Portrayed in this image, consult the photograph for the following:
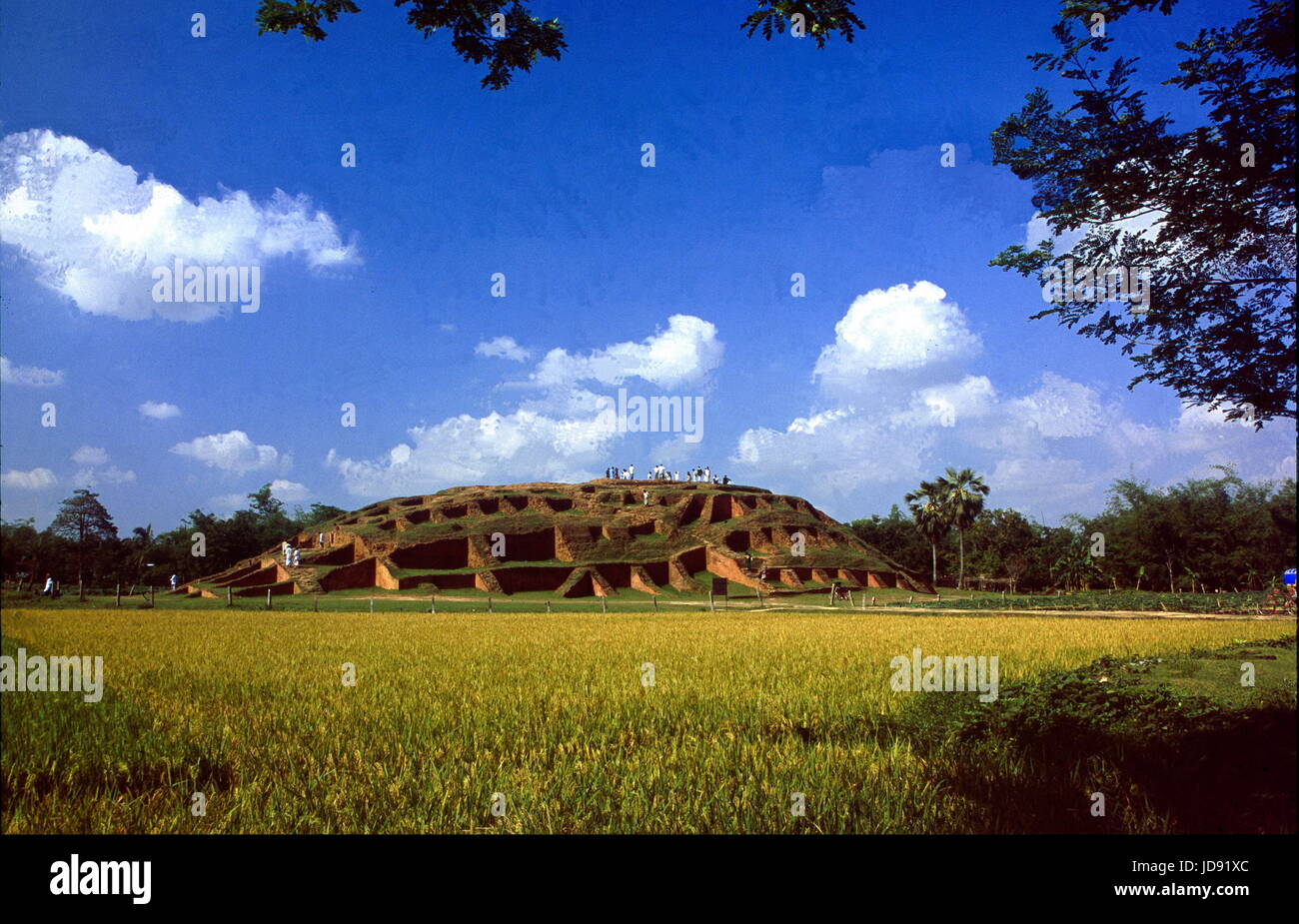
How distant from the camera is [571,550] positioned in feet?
228

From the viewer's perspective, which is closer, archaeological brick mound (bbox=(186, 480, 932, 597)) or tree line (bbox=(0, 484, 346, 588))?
tree line (bbox=(0, 484, 346, 588))

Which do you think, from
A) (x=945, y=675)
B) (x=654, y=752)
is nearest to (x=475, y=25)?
(x=654, y=752)

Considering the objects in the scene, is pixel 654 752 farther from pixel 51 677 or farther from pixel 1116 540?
pixel 1116 540

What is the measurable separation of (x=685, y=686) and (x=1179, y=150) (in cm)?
723

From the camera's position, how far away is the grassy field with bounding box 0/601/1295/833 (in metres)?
3.54

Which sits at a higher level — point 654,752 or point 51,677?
point 654,752
